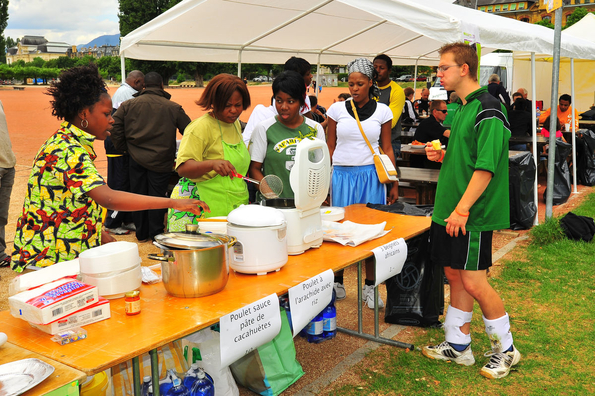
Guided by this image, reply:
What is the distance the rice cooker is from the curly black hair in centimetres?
80

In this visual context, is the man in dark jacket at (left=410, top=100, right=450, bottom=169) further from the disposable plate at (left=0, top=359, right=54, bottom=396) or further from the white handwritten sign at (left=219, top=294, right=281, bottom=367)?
the disposable plate at (left=0, top=359, right=54, bottom=396)

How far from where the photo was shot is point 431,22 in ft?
13.7

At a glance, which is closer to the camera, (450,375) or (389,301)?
(450,375)

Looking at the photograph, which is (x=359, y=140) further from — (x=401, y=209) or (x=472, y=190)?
(x=472, y=190)

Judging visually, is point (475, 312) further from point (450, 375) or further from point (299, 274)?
point (299, 274)

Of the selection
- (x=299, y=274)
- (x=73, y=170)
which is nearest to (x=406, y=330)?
(x=299, y=274)

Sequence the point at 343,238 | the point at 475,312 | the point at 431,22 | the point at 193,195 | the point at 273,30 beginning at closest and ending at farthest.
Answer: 1. the point at 343,238
2. the point at 193,195
3. the point at 475,312
4. the point at 431,22
5. the point at 273,30

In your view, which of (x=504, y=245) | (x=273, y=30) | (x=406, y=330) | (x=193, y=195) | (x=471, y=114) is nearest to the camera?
(x=471, y=114)

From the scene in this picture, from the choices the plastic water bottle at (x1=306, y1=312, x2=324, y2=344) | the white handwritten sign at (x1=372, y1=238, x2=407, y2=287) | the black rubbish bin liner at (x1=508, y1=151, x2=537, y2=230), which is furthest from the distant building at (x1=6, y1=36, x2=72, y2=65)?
the white handwritten sign at (x1=372, y1=238, x2=407, y2=287)

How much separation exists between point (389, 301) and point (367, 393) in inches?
38.7

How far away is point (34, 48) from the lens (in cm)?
16425

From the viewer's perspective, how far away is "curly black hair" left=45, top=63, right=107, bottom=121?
213 centimetres

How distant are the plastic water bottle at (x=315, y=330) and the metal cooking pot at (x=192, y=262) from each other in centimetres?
139

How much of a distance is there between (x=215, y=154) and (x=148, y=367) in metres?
1.21
